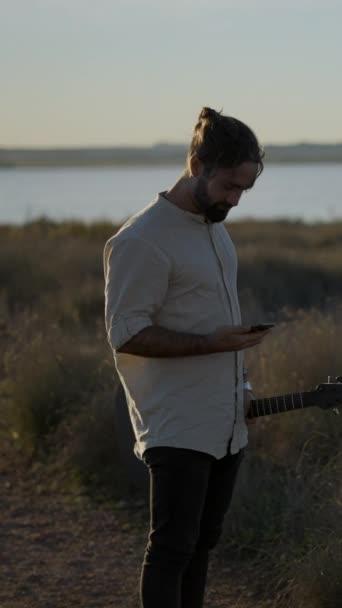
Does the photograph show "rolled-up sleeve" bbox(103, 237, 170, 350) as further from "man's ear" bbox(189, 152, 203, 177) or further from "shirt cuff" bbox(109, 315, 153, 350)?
"man's ear" bbox(189, 152, 203, 177)

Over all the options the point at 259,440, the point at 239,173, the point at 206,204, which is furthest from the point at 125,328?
the point at 259,440

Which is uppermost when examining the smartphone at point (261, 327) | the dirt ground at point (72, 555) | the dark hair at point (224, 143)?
the dark hair at point (224, 143)

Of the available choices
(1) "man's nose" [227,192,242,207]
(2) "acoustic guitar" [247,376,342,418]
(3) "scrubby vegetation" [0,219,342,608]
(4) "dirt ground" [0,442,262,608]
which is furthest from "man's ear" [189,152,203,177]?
(4) "dirt ground" [0,442,262,608]

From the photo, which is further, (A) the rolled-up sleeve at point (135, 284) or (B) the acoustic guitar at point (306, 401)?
(B) the acoustic guitar at point (306, 401)

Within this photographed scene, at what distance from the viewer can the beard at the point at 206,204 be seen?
3.67m

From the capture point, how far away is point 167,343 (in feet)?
12.0

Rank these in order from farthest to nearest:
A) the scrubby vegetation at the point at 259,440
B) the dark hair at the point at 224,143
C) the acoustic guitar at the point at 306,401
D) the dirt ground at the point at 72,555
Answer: the dirt ground at the point at 72,555 → the scrubby vegetation at the point at 259,440 → the acoustic guitar at the point at 306,401 → the dark hair at the point at 224,143

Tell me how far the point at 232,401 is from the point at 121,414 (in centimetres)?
256

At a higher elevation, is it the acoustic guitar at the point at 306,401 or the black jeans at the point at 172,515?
the acoustic guitar at the point at 306,401

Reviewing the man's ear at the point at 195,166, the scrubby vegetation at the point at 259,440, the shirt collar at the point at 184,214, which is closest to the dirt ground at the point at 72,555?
the scrubby vegetation at the point at 259,440

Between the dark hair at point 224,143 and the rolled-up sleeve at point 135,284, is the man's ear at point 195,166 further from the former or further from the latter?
the rolled-up sleeve at point 135,284

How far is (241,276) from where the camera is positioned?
17.0 meters

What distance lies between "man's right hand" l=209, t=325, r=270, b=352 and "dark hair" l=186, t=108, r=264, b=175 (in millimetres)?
464

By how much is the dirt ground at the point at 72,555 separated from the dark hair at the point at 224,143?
84.5 inches
